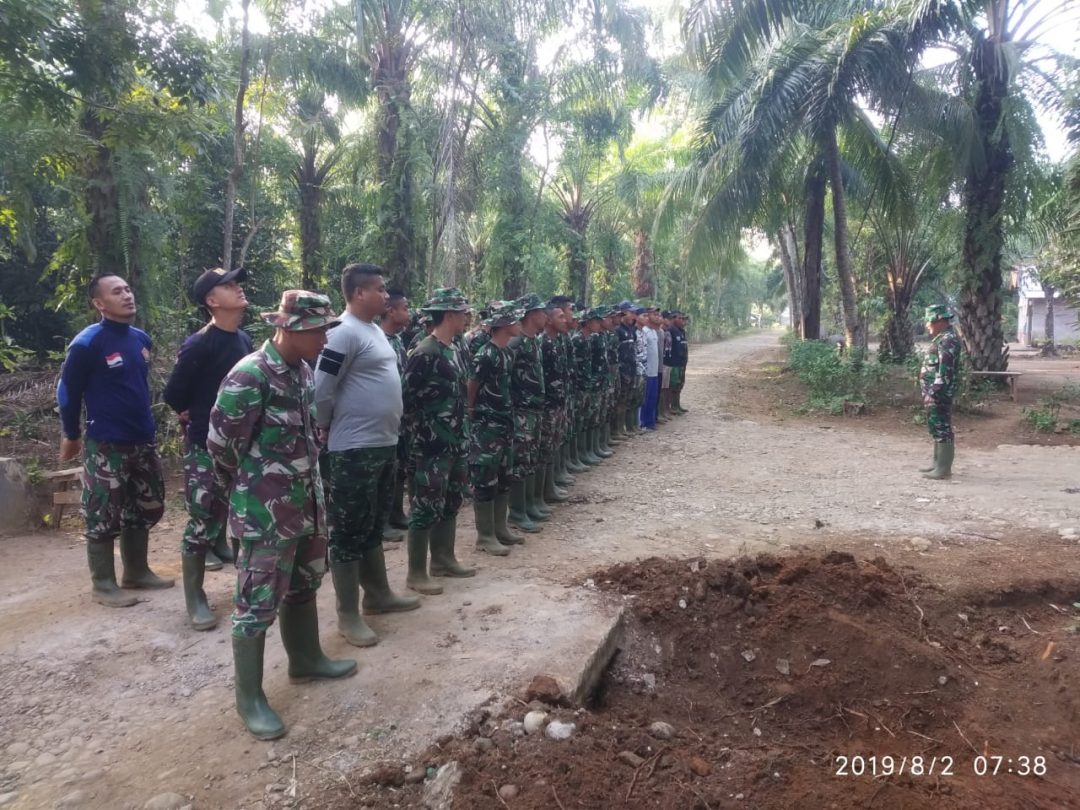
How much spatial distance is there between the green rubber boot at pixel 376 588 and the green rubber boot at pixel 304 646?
0.67 m

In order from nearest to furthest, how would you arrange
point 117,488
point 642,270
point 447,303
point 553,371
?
point 117,488
point 447,303
point 553,371
point 642,270

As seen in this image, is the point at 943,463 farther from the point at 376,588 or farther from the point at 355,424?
the point at 355,424

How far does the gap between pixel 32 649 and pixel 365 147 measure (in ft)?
34.2

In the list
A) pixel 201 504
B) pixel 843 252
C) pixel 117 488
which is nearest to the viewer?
pixel 201 504

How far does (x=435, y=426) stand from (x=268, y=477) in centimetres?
140

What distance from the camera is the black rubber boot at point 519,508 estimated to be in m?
5.74

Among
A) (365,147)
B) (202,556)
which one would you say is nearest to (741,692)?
(202,556)

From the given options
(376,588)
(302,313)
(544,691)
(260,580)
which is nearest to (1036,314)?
(376,588)

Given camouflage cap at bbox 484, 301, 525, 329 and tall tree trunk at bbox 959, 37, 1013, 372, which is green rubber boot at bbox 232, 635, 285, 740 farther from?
tall tree trunk at bbox 959, 37, 1013, 372

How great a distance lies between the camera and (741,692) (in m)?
3.54

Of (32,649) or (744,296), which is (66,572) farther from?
(744,296)

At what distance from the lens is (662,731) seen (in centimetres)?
297

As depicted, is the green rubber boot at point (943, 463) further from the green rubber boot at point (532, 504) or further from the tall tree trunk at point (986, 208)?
the tall tree trunk at point (986, 208)

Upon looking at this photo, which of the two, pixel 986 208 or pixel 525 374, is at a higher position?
pixel 986 208
